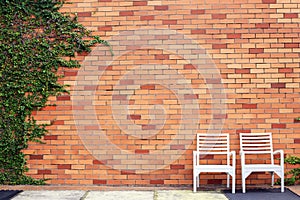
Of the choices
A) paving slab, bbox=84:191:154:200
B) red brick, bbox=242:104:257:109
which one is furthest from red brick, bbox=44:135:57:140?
red brick, bbox=242:104:257:109

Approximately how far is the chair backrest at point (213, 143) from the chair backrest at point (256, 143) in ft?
0.70

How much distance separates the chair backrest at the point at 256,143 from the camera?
4.88 meters

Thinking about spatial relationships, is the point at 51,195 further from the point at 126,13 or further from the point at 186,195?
the point at 126,13

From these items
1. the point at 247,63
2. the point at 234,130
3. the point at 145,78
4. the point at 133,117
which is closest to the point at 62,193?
the point at 133,117

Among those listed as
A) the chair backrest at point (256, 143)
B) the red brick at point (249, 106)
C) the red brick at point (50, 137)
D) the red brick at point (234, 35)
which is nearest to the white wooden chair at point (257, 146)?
the chair backrest at point (256, 143)

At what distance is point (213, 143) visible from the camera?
4969 millimetres

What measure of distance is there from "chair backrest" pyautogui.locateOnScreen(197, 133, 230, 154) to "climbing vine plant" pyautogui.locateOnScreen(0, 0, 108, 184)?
71.4 inches

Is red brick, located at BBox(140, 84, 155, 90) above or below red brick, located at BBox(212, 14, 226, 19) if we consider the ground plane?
below

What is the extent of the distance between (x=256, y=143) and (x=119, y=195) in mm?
1911

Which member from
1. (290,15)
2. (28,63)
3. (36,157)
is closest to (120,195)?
(36,157)

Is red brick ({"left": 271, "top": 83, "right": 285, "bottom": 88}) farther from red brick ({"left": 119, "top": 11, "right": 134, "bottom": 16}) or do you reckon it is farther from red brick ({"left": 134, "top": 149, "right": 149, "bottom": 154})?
red brick ({"left": 119, "top": 11, "right": 134, "bottom": 16})

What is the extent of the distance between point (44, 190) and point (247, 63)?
3.07 m

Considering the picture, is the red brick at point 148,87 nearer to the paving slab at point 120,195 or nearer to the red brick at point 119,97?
the red brick at point 119,97

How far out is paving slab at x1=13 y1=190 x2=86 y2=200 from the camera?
14.4ft
